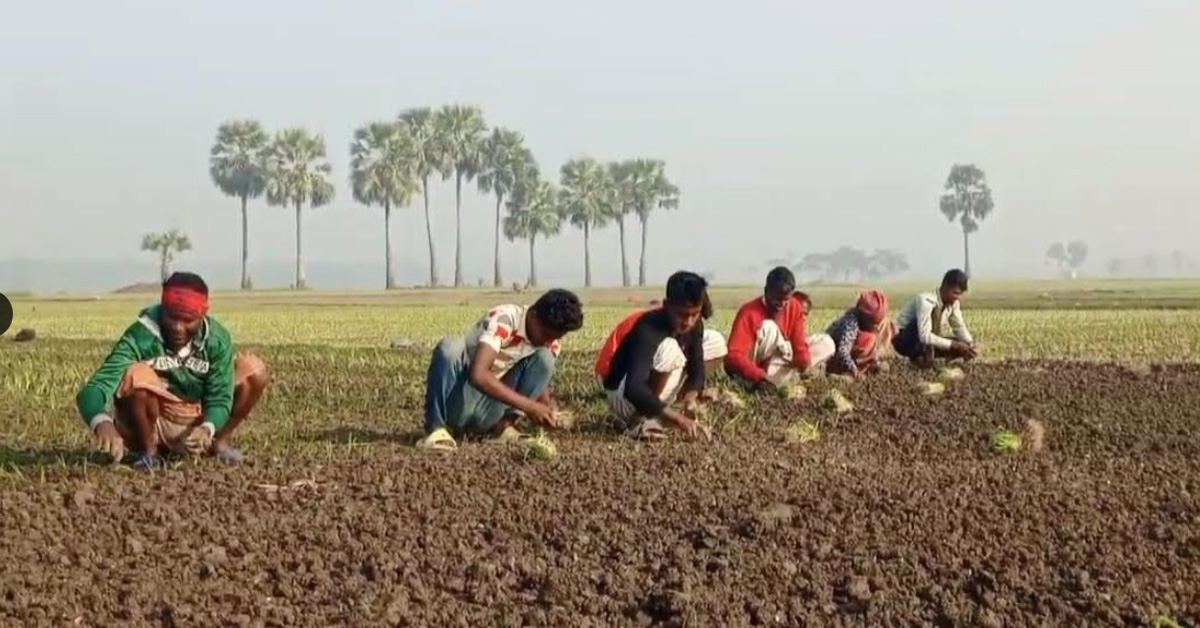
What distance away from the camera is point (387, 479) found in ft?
20.6

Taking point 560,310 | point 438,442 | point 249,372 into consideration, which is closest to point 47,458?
point 249,372

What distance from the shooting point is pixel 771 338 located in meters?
9.89

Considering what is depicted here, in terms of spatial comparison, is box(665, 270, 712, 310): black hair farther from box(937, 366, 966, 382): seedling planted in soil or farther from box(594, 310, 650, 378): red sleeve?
box(937, 366, 966, 382): seedling planted in soil

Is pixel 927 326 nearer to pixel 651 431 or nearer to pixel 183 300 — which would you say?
pixel 651 431

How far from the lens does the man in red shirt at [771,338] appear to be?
9.64 metres

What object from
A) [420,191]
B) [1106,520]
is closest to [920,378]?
[1106,520]

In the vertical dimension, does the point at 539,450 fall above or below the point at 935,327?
below

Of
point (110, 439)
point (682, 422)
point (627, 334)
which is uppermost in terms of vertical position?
point (627, 334)

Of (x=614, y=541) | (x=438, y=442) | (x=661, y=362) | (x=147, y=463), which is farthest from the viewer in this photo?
(x=661, y=362)

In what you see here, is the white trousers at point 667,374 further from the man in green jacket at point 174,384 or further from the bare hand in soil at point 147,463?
the bare hand in soil at point 147,463

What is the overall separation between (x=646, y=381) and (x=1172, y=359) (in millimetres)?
7852

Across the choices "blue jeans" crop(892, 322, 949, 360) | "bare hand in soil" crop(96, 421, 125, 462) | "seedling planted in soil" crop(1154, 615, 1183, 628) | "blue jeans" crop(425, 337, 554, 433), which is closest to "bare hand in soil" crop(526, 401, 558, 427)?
"blue jeans" crop(425, 337, 554, 433)

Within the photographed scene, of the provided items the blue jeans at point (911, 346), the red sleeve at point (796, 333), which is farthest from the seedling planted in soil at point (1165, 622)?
the blue jeans at point (911, 346)

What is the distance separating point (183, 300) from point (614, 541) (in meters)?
2.52
